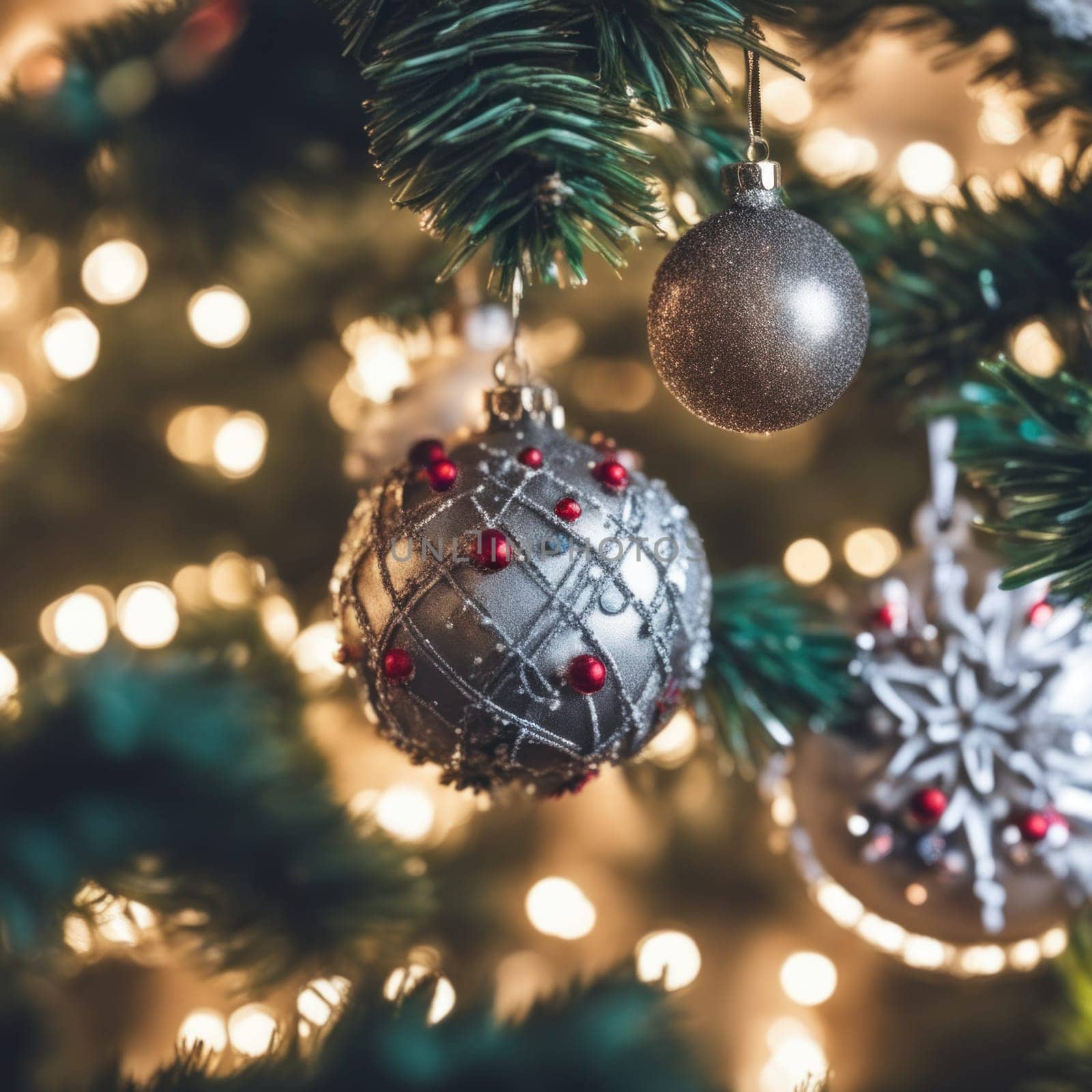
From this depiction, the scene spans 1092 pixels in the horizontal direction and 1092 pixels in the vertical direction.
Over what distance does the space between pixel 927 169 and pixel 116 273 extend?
0.79 m

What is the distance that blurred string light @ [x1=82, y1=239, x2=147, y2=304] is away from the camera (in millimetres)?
942

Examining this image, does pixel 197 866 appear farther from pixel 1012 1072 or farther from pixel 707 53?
pixel 1012 1072

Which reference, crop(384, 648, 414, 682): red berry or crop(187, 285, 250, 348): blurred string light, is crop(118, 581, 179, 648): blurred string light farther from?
crop(384, 648, 414, 682): red berry

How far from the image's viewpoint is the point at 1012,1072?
→ 91cm

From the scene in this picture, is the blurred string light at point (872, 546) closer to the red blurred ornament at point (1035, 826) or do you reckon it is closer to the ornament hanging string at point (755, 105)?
the red blurred ornament at point (1035, 826)

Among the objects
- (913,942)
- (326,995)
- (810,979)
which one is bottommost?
(810,979)

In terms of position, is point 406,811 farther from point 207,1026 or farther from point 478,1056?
point 478,1056

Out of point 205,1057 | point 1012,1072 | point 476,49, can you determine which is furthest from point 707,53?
point 1012,1072

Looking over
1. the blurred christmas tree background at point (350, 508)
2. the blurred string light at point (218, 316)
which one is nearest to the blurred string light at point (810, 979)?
the blurred christmas tree background at point (350, 508)

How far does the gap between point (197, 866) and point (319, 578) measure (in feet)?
1.16

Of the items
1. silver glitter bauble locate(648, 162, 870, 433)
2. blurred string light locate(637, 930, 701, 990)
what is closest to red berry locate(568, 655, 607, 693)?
silver glitter bauble locate(648, 162, 870, 433)

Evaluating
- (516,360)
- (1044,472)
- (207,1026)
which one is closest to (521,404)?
(516,360)

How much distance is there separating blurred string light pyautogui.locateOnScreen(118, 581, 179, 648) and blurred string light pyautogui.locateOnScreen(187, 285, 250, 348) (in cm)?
24

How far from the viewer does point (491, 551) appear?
0.39 m
